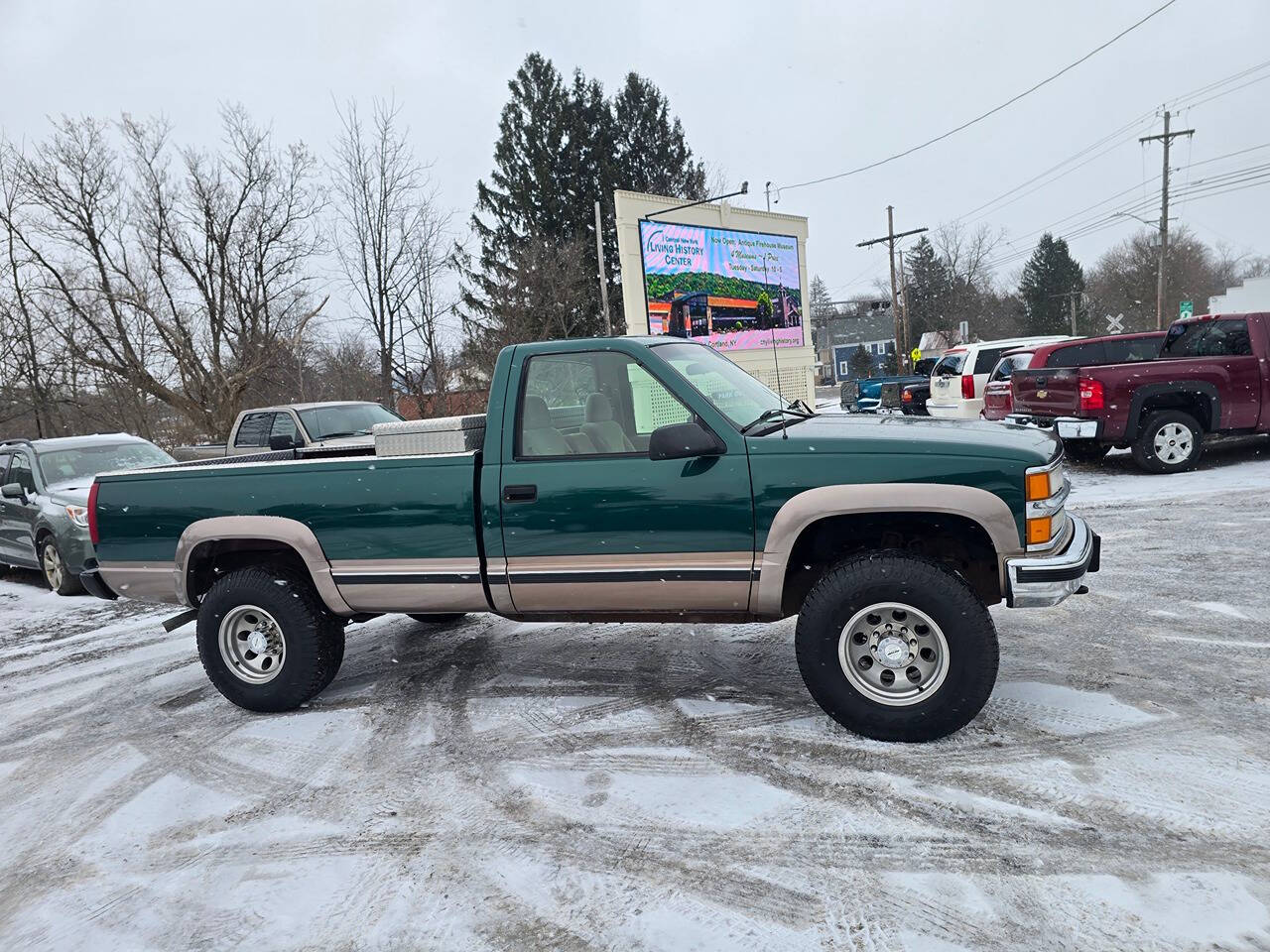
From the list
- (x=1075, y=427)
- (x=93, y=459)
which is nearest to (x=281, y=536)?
(x=93, y=459)

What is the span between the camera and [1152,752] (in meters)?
3.39

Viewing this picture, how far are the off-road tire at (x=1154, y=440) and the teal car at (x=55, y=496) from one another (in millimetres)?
11713

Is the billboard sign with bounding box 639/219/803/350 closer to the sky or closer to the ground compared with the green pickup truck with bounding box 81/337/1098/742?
closer to the sky

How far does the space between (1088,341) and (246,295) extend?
2412cm

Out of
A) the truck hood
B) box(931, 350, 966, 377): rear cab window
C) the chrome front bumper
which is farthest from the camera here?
box(931, 350, 966, 377): rear cab window

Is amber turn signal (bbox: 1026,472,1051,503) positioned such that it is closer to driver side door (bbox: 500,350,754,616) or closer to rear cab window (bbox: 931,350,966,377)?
driver side door (bbox: 500,350,754,616)

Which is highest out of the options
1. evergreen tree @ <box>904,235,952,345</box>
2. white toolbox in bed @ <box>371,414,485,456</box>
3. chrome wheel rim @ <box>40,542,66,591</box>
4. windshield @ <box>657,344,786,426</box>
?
evergreen tree @ <box>904,235,952,345</box>

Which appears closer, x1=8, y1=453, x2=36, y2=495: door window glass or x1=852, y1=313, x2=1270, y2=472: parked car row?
x1=8, y1=453, x2=36, y2=495: door window glass

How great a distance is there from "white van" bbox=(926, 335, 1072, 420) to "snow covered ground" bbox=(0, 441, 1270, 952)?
10.8 m

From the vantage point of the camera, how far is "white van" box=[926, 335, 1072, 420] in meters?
15.7

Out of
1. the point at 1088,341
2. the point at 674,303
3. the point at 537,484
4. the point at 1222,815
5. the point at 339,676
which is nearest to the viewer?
the point at 1222,815

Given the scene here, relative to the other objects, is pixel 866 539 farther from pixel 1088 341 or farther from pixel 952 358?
pixel 952 358

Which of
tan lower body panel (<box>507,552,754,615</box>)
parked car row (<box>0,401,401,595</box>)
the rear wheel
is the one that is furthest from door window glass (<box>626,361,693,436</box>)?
the rear wheel

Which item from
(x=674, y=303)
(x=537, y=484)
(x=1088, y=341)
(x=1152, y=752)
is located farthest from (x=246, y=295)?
(x=1152, y=752)
